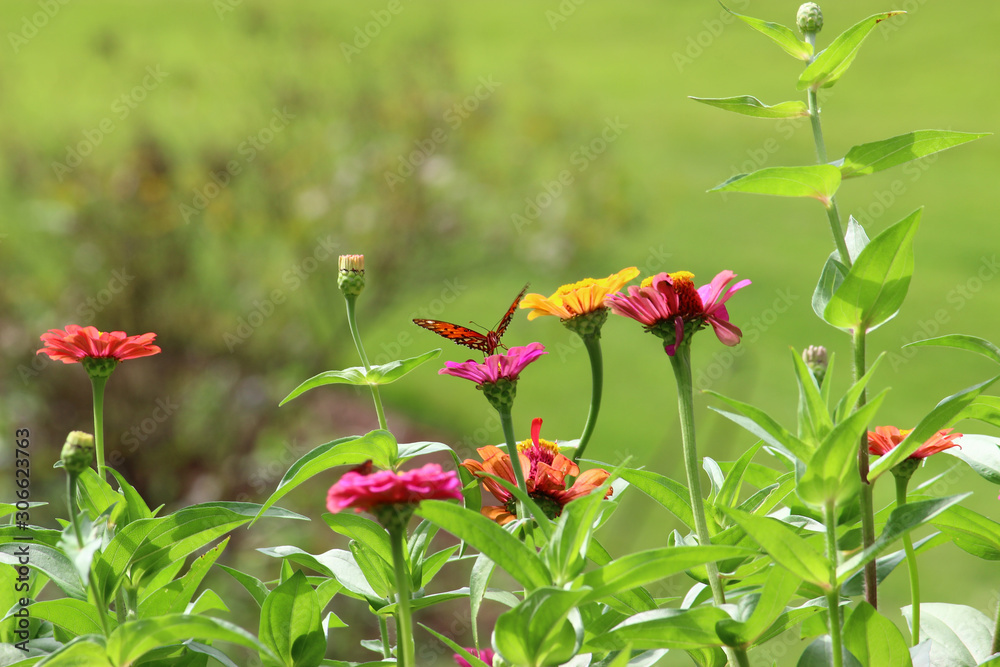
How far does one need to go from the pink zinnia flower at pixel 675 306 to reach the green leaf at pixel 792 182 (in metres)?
0.03

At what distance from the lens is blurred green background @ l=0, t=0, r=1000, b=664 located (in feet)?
4.83

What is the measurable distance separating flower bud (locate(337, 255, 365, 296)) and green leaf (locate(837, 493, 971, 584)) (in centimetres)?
22

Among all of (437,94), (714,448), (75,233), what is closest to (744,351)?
(714,448)

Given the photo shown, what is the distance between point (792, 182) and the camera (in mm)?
281

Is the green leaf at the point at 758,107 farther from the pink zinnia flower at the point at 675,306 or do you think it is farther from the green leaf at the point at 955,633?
A: the green leaf at the point at 955,633

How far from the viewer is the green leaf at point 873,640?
256mm

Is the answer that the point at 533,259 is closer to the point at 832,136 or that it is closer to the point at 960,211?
the point at 832,136

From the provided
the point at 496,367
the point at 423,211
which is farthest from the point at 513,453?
the point at 423,211

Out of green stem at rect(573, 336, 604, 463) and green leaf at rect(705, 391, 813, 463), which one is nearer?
green leaf at rect(705, 391, 813, 463)

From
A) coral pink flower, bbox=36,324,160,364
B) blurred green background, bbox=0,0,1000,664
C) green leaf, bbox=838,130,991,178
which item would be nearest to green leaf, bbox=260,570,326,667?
coral pink flower, bbox=36,324,160,364

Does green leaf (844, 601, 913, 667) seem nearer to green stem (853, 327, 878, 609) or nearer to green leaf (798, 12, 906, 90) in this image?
green stem (853, 327, 878, 609)

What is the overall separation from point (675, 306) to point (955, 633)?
17 cm

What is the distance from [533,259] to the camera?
1771mm

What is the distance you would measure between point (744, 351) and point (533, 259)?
1.65 ft
